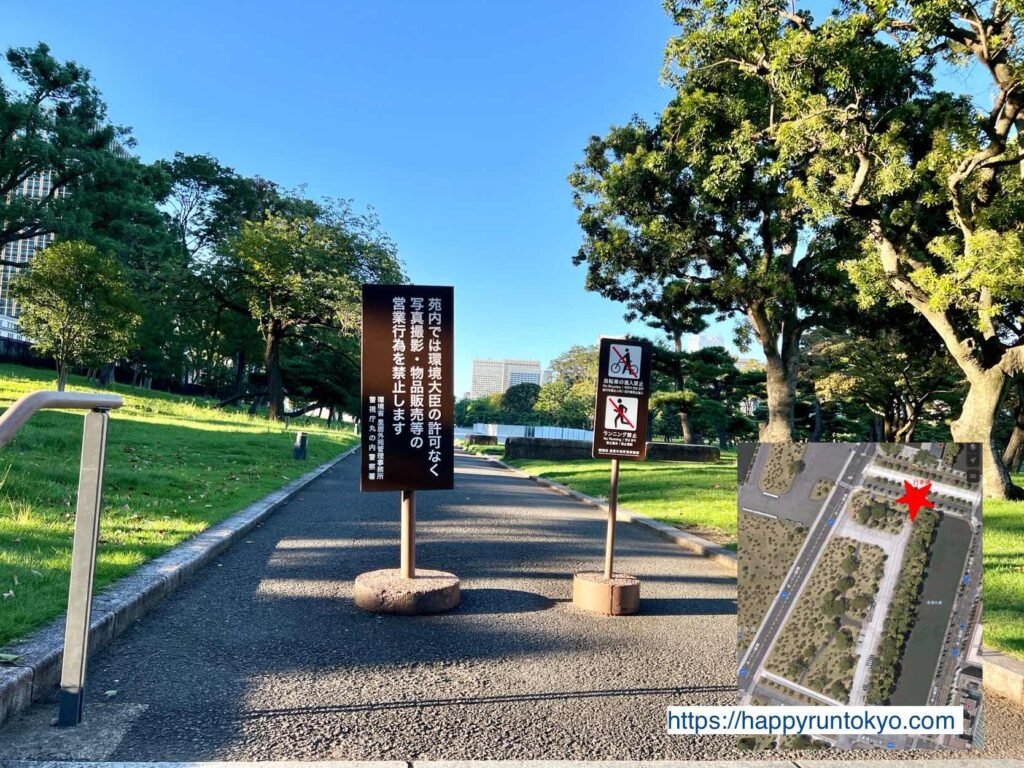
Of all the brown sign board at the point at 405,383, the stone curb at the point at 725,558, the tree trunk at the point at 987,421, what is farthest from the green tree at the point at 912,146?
the brown sign board at the point at 405,383

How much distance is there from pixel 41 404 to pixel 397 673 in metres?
2.24

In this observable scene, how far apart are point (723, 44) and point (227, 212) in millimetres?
40068

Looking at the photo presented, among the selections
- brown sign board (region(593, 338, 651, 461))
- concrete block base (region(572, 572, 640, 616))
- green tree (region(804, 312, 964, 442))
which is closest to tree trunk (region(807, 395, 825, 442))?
green tree (region(804, 312, 964, 442))

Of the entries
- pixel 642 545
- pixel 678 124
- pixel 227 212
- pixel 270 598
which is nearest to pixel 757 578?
pixel 270 598

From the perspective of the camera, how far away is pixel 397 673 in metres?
3.83

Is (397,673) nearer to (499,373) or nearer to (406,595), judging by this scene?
(406,595)

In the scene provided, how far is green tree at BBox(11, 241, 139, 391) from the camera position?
76.3 feet

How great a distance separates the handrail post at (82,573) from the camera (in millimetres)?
3000

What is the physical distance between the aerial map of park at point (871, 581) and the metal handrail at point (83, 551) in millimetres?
2801

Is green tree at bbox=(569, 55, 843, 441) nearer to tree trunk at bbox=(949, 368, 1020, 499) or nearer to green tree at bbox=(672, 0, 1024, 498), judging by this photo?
green tree at bbox=(672, 0, 1024, 498)

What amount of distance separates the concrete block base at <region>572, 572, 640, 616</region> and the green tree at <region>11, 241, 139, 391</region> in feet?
77.6

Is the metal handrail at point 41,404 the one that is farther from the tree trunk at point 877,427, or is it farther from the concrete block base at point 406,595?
the tree trunk at point 877,427

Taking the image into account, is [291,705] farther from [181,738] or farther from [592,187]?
[592,187]

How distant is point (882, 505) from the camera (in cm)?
237
